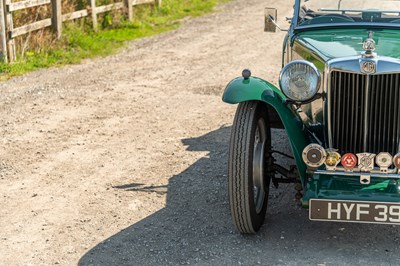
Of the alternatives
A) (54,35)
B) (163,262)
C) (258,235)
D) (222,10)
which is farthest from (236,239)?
(222,10)

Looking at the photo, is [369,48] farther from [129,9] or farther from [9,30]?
[129,9]

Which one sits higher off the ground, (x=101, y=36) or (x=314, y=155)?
(x=314, y=155)

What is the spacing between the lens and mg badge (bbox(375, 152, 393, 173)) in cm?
501

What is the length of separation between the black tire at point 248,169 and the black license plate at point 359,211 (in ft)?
1.60

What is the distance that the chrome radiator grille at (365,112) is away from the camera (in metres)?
5.07

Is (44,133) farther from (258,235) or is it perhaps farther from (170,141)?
(258,235)

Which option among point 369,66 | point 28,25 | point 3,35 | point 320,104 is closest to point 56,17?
point 28,25

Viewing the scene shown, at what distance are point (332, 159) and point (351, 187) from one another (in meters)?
0.22

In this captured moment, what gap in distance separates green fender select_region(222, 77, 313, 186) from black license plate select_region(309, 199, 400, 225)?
1.13 ft

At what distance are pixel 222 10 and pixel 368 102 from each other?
1206cm

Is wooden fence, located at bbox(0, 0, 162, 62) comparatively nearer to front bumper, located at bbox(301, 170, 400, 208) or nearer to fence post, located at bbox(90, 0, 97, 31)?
fence post, located at bbox(90, 0, 97, 31)

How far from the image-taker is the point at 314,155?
5.10 meters

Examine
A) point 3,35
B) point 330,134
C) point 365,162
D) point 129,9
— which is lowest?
point 129,9

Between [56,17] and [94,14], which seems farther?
[94,14]
